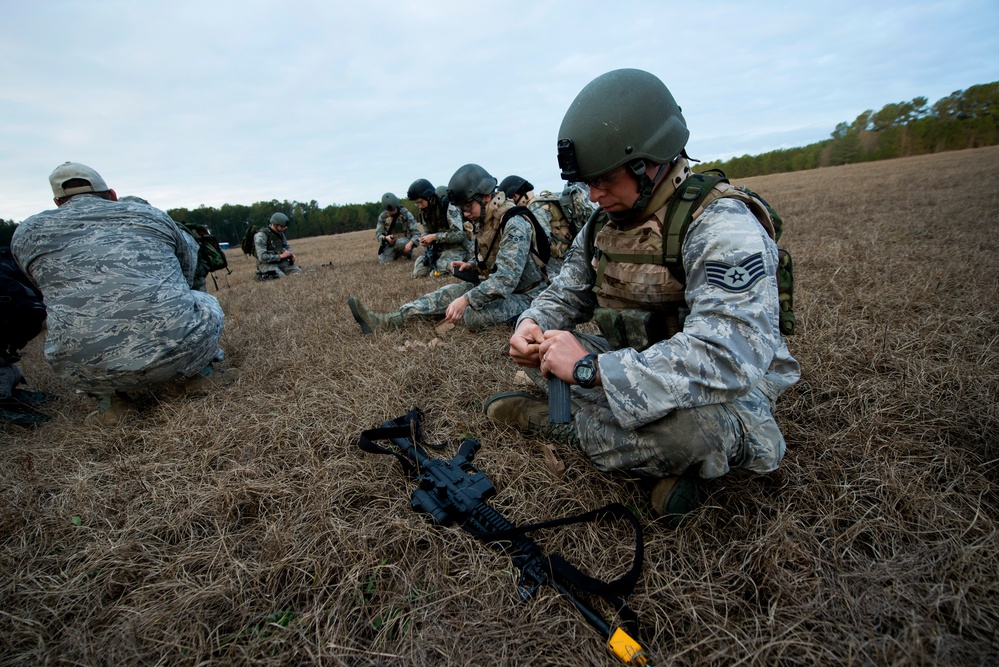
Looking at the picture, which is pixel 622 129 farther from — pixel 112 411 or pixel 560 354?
pixel 112 411

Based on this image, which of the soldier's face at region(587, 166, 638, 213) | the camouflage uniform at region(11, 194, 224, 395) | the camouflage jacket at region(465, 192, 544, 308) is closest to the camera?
the soldier's face at region(587, 166, 638, 213)

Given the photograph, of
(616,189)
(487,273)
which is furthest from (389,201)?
(616,189)

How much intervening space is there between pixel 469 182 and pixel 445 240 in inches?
155

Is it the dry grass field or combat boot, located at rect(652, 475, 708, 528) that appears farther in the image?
combat boot, located at rect(652, 475, 708, 528)

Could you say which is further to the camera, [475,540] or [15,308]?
[15,308]

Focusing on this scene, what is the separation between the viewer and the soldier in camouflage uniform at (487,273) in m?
4.08

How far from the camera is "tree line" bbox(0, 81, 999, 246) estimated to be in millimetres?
34625

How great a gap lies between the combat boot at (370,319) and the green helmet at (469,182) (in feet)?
4.55

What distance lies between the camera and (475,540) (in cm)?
175

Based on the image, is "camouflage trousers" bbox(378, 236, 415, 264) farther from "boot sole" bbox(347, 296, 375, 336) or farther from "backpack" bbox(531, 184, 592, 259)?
"boot sole" bbox(347, 296, 375, 336)

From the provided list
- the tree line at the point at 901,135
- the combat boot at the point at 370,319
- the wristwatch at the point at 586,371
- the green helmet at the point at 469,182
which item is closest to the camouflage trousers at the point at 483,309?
the combat boot at the point at 370,319

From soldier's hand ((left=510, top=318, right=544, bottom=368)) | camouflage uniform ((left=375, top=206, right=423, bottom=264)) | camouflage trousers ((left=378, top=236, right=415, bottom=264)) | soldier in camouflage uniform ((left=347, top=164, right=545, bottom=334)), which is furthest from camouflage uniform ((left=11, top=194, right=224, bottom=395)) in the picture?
camouflage uniform ((left=375, top=206, right=423, bottom=264))

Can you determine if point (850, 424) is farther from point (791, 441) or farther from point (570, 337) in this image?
point (570, 337)

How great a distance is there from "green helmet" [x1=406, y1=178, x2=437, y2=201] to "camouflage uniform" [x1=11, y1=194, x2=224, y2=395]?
5.20 m
